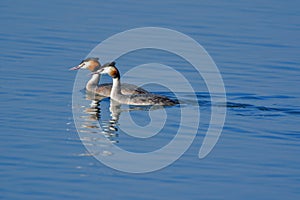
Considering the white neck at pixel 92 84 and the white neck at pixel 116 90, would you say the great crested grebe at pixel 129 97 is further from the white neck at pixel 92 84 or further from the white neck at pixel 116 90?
the white neck at pixel 92 84

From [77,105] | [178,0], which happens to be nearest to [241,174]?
Answer: [77,105]

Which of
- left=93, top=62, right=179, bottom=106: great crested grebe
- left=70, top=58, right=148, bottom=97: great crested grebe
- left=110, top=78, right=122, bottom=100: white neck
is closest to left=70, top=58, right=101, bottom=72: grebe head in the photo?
left=70, top=58, right=148, bottom=97: great crested grebe

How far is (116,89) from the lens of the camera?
1720 centimetres

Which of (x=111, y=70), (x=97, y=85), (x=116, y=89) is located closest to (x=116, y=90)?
(x=116, y=89)

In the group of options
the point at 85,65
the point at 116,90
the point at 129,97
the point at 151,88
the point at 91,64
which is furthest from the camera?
the point at 91,64

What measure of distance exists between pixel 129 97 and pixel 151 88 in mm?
1267

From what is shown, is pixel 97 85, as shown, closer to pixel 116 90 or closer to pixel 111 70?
pixel 111 70

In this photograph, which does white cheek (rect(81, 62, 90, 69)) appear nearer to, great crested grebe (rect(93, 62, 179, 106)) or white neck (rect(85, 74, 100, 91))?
white neck (rect(85, 74, 100, 91))

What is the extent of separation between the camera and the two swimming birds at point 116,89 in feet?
53.0

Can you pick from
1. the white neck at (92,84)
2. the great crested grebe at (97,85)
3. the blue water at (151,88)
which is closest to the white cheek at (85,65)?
the great crested grebe at (97,85)

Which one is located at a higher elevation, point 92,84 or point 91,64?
point 91,64

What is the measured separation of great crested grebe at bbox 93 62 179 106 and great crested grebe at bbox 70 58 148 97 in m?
0.12

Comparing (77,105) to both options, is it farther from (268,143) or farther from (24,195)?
(24,195)

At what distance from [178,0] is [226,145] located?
1505cm
